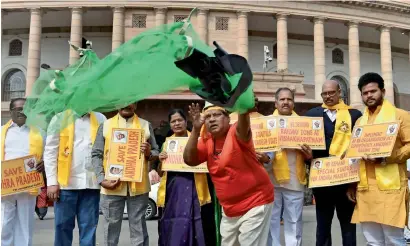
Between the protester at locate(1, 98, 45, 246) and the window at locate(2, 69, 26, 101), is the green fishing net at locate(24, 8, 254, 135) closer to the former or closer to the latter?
the protester at locate(1, 98, 45, 246)

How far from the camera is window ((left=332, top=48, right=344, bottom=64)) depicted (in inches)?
1783

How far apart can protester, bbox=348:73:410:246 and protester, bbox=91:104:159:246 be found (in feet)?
9.01

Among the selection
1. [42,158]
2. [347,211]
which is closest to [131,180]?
[42,158]

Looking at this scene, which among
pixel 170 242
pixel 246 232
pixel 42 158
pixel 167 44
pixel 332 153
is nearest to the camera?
pixel 167 44

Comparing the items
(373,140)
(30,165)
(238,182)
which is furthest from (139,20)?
(238,182)

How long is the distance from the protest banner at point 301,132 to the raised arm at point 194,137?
2.08 m

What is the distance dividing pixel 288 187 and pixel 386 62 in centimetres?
4104

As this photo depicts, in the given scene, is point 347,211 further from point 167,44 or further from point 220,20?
point 220,20

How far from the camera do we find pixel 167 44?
335cm

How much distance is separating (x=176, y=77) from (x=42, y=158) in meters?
3.78

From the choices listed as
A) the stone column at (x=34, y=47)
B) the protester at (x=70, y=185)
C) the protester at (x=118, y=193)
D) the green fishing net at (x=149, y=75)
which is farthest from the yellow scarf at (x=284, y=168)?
the stone column at (x=34, y=47)

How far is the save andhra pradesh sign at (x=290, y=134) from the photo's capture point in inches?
236

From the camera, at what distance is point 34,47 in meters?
38.4

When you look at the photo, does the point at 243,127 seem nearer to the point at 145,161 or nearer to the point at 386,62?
the point at 145,161
